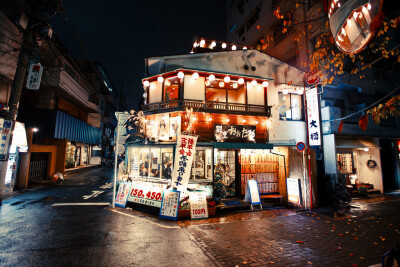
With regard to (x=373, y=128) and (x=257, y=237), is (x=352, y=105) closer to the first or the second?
(x=373, y=128)

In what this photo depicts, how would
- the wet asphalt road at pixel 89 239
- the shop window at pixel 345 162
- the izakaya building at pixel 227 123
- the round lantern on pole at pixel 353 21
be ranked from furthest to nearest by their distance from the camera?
the shop window at pixel 345 162
the izakaya building at pixel 227 123
the wet asphalt road at pixel 89 239
the round lantern on pole at pixel 353 21

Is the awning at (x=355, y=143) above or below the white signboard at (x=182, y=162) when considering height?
above

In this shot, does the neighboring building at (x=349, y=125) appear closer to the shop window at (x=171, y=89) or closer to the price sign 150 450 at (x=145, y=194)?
the price sign 150 450 at (x=145, y=194)

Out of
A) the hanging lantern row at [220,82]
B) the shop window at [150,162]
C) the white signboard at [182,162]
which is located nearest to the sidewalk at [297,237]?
the white signboard at [182,162]

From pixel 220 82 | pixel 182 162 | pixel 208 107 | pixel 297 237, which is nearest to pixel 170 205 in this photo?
pixel 182 162

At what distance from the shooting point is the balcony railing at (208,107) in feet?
40.8

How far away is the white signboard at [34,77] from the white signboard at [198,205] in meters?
13.6

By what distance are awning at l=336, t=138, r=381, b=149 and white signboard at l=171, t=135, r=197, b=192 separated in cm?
1332

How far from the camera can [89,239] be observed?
700cm

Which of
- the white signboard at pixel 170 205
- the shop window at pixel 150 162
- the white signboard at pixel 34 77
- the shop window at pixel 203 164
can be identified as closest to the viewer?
the white signboard at pixel 170 205

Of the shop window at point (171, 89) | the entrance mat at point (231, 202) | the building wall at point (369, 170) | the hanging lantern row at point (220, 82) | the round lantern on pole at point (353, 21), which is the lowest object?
the entrance mat at point (231, 202)

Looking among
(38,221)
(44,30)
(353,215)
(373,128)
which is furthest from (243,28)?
(38,221)

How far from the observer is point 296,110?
15711 mm

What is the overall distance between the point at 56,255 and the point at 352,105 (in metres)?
23.4
